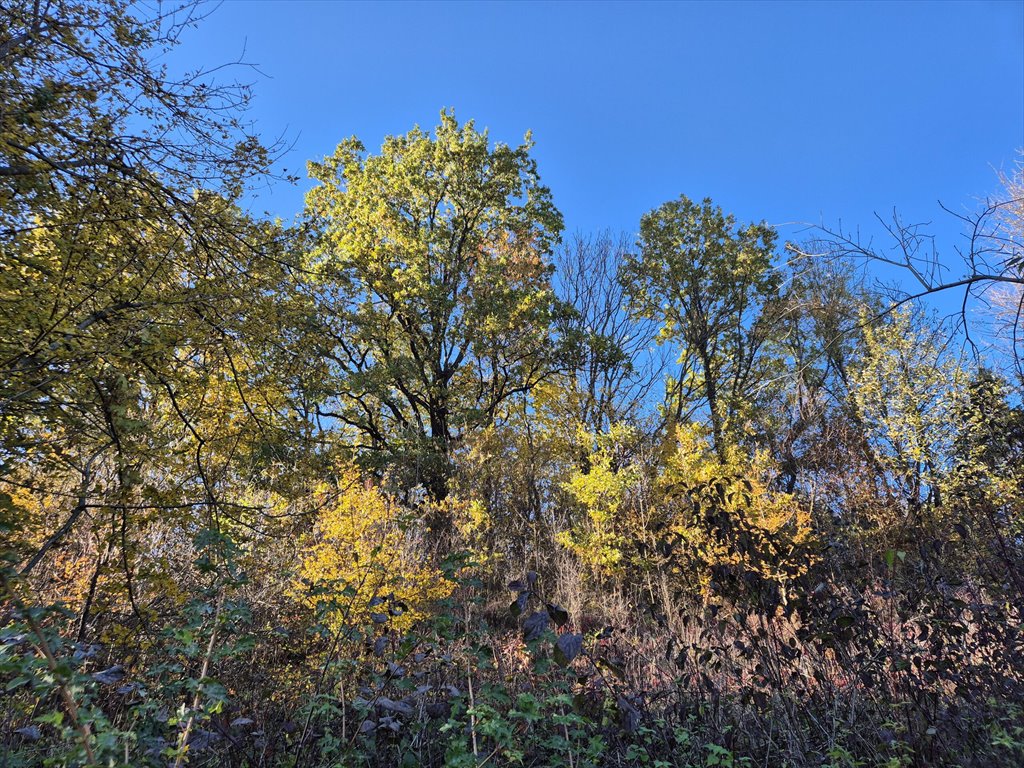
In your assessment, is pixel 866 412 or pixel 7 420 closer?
pixel 7 420

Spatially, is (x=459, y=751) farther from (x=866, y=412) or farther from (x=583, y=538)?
(x=866, y=412)

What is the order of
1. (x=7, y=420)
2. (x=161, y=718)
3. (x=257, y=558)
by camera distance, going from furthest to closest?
(x=257, y=558)
(x=7, y=420)
(x=161, y=718)

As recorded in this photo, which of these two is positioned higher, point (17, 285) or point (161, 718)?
point (17, 285)

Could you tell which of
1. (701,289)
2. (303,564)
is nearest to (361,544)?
(303,564)

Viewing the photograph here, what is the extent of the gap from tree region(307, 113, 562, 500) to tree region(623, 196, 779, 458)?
12.9ft

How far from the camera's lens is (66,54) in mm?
3180

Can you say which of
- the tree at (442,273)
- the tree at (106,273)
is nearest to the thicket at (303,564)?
the tree at (106,273)

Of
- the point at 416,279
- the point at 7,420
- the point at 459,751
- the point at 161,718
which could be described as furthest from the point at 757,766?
the point at 416,279

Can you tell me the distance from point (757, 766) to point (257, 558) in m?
5.82

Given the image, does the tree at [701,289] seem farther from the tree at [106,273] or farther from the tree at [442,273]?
the tree at [106,273]

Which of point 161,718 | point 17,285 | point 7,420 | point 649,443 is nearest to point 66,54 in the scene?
point 17,285

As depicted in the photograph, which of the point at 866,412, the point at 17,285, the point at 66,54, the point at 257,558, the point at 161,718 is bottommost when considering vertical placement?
the point at 161,718

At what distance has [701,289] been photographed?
16.7 meters

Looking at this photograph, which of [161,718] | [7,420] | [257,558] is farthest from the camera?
[257,558]
